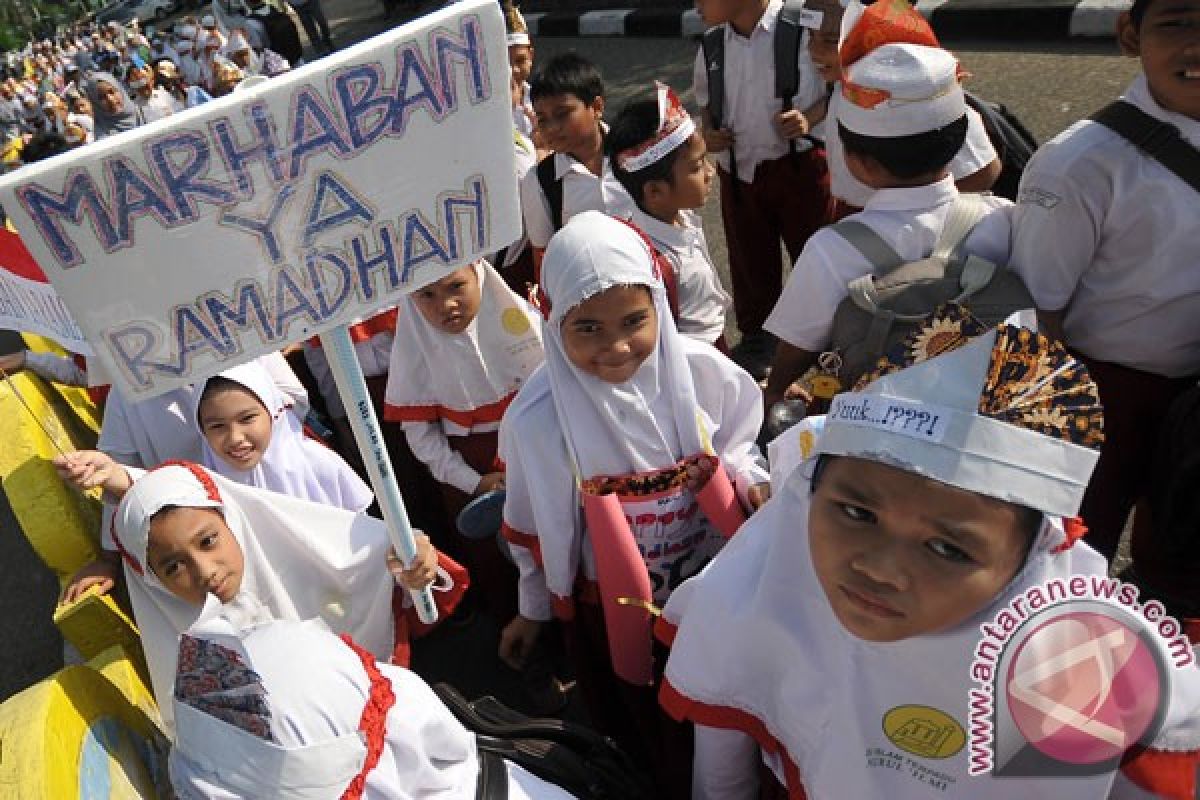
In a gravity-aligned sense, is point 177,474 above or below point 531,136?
above

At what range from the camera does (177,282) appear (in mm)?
1346

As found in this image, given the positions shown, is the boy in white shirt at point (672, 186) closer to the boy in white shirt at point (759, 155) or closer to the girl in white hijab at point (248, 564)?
the boy in white shirt at point (759, 155)

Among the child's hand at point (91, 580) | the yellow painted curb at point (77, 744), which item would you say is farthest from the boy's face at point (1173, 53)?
the child's hand at point (91, 580)

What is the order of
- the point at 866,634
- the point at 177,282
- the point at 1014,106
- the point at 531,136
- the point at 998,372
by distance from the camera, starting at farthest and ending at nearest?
the point at 1014,106
the point at 531,136
the point at 177,282
the point at 866,634
the point at 998,372

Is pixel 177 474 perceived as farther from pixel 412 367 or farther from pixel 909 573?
pixel 909 573

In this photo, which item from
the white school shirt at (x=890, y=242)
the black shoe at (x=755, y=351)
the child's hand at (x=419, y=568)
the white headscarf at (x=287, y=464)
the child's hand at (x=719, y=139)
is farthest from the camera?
the black shoe at (x=755, y=351)

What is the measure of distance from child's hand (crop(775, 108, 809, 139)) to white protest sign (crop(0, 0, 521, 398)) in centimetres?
247

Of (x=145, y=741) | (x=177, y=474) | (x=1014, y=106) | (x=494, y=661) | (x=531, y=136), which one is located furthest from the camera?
(x=1014, y=106)

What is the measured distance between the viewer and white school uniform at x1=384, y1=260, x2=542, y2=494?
8.82ft

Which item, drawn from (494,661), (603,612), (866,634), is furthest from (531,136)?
Result: (866,634)

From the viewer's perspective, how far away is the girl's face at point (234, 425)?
2467 mm

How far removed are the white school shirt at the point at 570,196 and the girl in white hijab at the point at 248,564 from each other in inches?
57.2

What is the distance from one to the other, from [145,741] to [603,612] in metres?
1.11

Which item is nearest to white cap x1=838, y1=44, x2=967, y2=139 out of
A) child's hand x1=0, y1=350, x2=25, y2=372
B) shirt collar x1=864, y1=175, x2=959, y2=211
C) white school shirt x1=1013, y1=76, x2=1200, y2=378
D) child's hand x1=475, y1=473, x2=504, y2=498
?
shirt collar x1=864, y1=175, x2=959, y2=211
